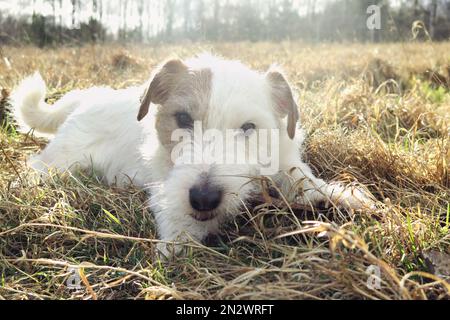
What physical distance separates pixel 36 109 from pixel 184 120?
247cm

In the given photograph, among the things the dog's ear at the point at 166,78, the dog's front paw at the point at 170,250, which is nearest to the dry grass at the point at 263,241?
the dog's front paw at the point at 170,250

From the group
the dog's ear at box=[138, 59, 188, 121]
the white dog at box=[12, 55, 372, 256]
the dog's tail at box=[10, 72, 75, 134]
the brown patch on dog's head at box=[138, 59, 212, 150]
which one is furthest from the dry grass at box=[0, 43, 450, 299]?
the dog's ear at box=[138, 59, 188, 121]

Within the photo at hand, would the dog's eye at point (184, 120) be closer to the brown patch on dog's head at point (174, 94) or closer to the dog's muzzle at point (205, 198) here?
the brown patch on dog's head at point (174, 94)

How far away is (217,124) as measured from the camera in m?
2.58

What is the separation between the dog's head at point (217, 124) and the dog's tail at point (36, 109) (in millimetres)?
1832

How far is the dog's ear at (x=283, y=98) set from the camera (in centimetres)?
300

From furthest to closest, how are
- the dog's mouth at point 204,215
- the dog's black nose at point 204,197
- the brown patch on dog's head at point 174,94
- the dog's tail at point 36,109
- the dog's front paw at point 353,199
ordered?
the dog's tail at point 36,109 < the brown patch on dog's head at point 174,94 < the dog's front paw at point 353,199 < the dog's mouth at point 204,215 < the dog's black nose at point 204,197

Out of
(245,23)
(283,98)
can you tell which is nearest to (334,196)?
(283,98)

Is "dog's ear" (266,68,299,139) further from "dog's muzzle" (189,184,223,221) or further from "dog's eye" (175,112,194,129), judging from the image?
"dog's muzzle" (189,184,223,221)

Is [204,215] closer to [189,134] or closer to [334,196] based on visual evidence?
[189,134]

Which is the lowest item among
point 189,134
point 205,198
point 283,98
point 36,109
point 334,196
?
point 334,196

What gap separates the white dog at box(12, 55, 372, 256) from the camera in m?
2.31

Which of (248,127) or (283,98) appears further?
(283,98)

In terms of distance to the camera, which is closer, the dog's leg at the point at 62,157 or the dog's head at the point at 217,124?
the dog's head at the point at 217,124
